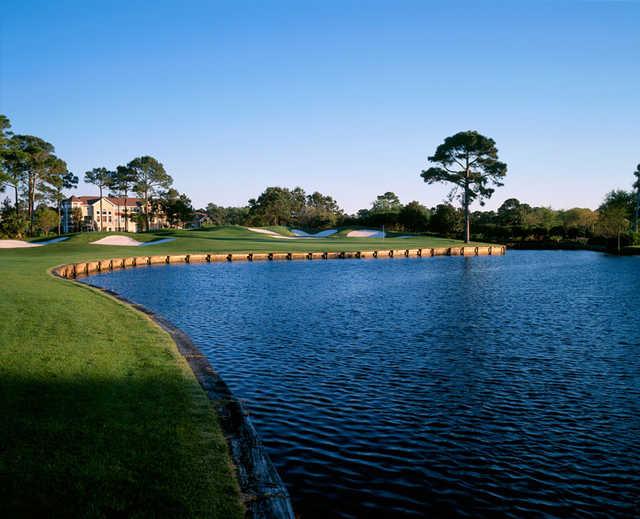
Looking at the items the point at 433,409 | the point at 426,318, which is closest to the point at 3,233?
the point at 426,318

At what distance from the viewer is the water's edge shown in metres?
5.65

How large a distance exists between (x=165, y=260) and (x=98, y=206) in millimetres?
97089

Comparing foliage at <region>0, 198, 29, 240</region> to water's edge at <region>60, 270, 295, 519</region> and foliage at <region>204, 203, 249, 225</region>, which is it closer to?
water's edge at <region>60, 270, 295, 519</region>

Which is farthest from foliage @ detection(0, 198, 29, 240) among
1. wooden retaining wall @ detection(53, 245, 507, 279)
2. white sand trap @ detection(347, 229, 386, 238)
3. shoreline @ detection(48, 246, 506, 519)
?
shoreline @ detection(48, 246, 506, 519)

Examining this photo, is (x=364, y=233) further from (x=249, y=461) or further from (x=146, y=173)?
(x=249, y=461)

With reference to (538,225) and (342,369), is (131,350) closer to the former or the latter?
(342,369)

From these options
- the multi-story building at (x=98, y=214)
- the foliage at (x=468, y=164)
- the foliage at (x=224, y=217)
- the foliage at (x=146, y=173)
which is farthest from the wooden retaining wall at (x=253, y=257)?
the foliage at (x=224, y=217)

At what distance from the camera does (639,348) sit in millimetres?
14969

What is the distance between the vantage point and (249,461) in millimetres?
6625

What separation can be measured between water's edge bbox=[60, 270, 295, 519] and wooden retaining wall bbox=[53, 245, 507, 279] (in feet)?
80.8

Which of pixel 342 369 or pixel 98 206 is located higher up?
pixel 98 206

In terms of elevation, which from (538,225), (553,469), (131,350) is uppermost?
(538,225)

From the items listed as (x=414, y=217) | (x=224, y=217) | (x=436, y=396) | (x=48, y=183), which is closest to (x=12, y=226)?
(x=48, y=183)

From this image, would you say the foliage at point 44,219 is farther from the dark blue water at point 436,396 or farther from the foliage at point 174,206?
the dark blue water at point 436,396
